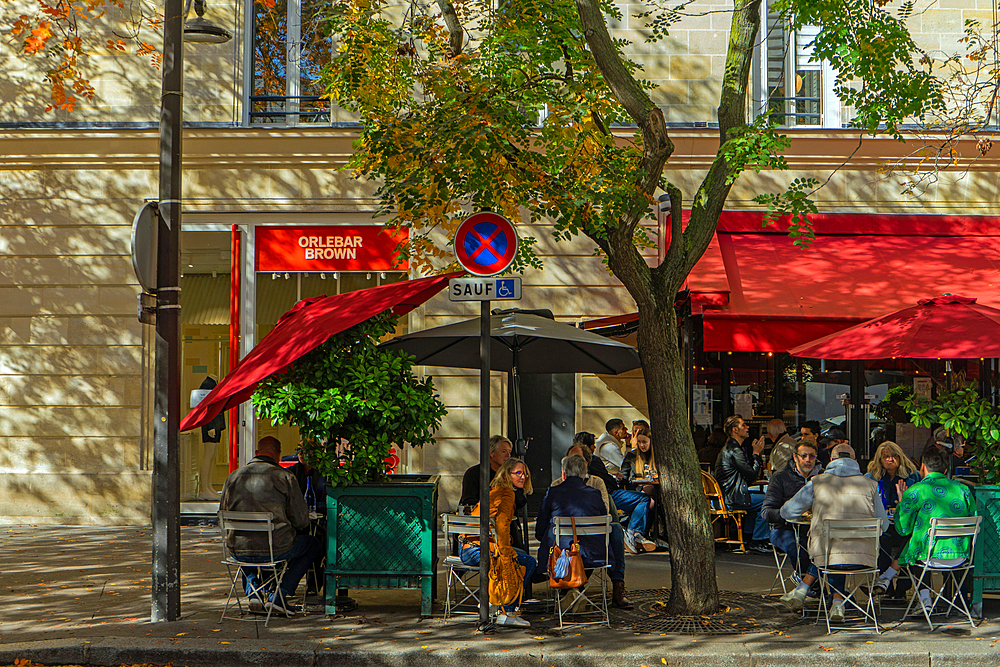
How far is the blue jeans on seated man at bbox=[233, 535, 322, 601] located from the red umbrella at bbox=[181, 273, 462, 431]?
1224mm

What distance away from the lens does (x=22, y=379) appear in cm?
1216

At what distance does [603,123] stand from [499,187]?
46.1 inches

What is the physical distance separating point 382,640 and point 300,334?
8.12ft

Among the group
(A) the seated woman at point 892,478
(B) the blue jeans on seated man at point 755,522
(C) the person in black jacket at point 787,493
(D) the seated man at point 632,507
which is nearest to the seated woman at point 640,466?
(D) the seated man at point 632,507

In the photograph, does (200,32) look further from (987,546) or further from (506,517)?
(987,546)

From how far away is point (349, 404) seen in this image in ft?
23.2

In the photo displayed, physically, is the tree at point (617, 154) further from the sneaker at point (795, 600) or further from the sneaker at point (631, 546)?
the sneaker at point (631, 546)

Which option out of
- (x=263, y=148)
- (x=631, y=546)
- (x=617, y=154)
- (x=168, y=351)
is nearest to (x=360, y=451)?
(x=168, y=351)

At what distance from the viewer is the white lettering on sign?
12273 mm

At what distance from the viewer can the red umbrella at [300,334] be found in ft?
23.2

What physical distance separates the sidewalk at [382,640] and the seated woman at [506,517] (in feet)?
0.53

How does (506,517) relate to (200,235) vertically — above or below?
below

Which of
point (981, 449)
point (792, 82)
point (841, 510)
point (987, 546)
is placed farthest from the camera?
point (792, 82)

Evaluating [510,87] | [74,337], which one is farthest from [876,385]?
[74,337]
